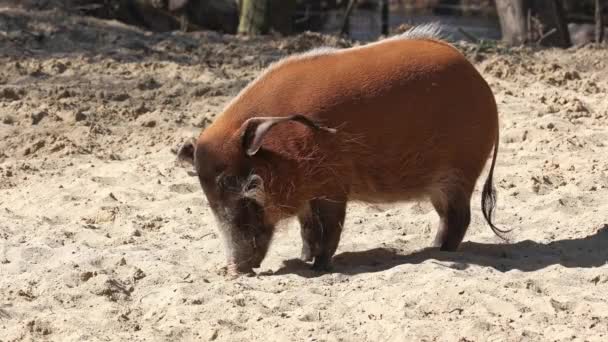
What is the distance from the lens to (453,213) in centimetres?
558

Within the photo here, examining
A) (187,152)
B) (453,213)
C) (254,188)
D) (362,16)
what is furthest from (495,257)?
(362,16)

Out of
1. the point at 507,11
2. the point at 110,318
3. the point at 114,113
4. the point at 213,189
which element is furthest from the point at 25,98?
the point at 507,11

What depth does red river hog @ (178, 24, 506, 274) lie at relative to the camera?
513 cm

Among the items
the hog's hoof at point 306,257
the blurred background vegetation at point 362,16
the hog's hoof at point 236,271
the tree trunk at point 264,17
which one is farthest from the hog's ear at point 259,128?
the tree trunk at point 264,17

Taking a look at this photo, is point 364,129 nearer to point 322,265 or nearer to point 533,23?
point 322,265

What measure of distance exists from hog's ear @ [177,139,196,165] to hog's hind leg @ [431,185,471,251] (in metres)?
1.17

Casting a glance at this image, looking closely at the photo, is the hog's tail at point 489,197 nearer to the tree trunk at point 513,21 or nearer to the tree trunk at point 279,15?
Answer: the tree trunk at point 513,21

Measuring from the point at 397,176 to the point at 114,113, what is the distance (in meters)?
3.21

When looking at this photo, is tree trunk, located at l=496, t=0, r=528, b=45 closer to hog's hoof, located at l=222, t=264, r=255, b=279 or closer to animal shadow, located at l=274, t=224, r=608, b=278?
animal shadow, located at l=274, t=224, r=608, b=278

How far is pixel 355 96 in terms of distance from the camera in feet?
17.1

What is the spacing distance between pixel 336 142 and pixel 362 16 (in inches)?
385

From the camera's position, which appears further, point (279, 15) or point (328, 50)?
point (279, 15)

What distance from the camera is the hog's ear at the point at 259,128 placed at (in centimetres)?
498

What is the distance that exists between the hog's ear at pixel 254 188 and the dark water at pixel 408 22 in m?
7.91
